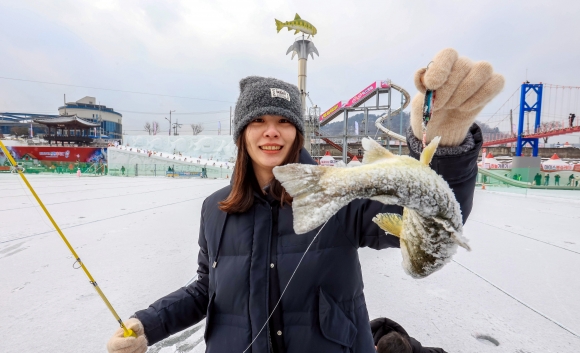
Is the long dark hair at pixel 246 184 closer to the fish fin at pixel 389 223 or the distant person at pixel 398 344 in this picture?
the fish fin at pixel 389 223

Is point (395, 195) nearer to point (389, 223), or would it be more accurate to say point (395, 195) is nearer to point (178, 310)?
point (389, 223)

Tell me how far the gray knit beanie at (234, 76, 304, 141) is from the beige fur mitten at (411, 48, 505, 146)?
58cm

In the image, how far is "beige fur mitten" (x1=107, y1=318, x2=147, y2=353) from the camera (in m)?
1.21

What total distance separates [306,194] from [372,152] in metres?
0.31

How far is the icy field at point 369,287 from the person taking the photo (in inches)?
75.5

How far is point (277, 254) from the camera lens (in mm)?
1186

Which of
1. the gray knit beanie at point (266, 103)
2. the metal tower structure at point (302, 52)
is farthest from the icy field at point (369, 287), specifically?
the metal tower structure at point (302, 52)

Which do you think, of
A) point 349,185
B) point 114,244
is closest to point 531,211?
point 349,185

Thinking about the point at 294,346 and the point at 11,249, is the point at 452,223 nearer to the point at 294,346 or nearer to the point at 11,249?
the point at 294,346

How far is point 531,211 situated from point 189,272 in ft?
26.4

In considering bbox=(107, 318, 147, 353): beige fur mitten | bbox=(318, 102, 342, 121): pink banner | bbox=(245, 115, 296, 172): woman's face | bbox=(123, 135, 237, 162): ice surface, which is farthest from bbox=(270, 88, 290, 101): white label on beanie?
bbox=(123, 135, 237, 162): ice surface

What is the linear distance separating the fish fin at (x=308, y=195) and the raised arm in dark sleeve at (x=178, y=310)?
2.70ft

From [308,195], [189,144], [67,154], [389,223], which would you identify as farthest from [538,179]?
[67,154]

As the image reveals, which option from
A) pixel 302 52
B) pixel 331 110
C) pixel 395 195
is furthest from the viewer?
pixel 331 110
